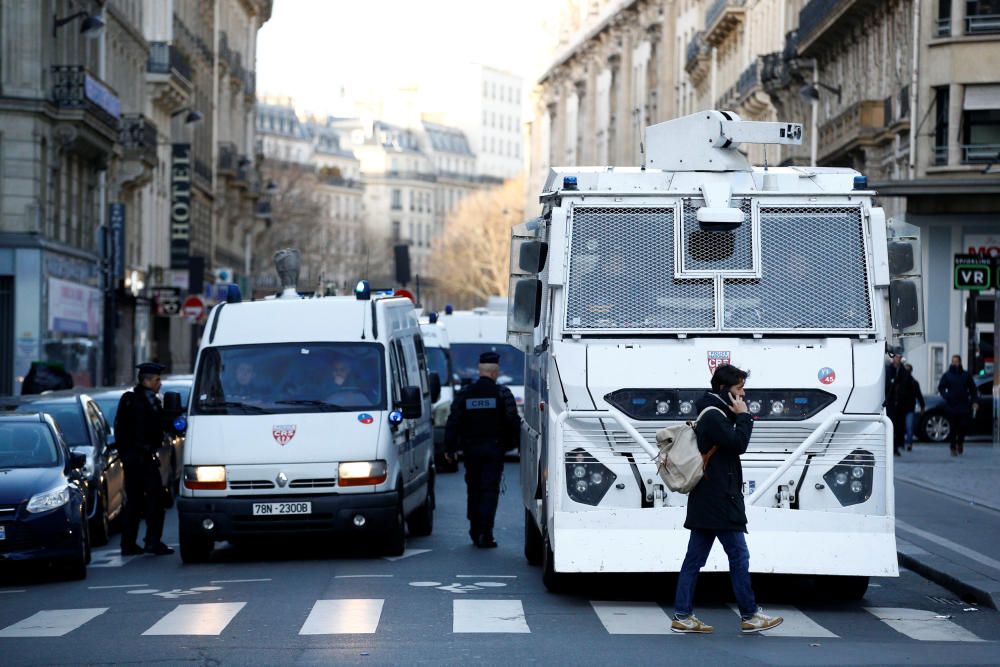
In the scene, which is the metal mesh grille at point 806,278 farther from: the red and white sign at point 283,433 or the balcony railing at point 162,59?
the balcony railing at point 162,59

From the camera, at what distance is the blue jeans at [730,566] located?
12.4 meters

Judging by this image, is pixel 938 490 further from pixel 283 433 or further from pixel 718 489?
pixel 718 489

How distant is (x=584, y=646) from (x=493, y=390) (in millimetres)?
6992

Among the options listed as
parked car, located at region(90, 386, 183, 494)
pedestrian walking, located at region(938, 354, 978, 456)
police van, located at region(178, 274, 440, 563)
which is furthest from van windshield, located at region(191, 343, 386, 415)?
pedestrian walking, located at region(938, 354, 978, 456)

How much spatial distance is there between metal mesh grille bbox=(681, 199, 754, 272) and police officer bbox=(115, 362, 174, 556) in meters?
6.53

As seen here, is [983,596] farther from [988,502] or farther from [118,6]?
[118,6]

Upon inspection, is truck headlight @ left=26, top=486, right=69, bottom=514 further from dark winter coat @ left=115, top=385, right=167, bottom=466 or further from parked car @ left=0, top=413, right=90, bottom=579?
dark winter coat @ left=115, top=385, right=167, bottom=466

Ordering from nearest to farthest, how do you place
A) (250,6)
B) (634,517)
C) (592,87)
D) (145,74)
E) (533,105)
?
(634,517), (145,74), (250,6), (592,87), (533,105)

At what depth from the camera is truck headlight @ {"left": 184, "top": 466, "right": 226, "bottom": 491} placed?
17.7 m

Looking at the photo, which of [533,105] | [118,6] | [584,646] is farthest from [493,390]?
[533,105]

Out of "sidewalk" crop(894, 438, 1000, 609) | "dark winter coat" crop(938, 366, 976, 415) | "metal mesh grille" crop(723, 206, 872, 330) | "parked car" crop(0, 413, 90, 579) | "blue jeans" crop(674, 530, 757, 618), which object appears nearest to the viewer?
"blue jeans" crop(674, 530, 757, 618)

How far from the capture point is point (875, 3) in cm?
5038

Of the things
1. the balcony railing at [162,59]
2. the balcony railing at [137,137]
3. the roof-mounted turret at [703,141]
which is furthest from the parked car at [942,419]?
the balcony railing at [162,59]

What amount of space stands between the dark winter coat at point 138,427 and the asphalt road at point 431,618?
103 centimetres
